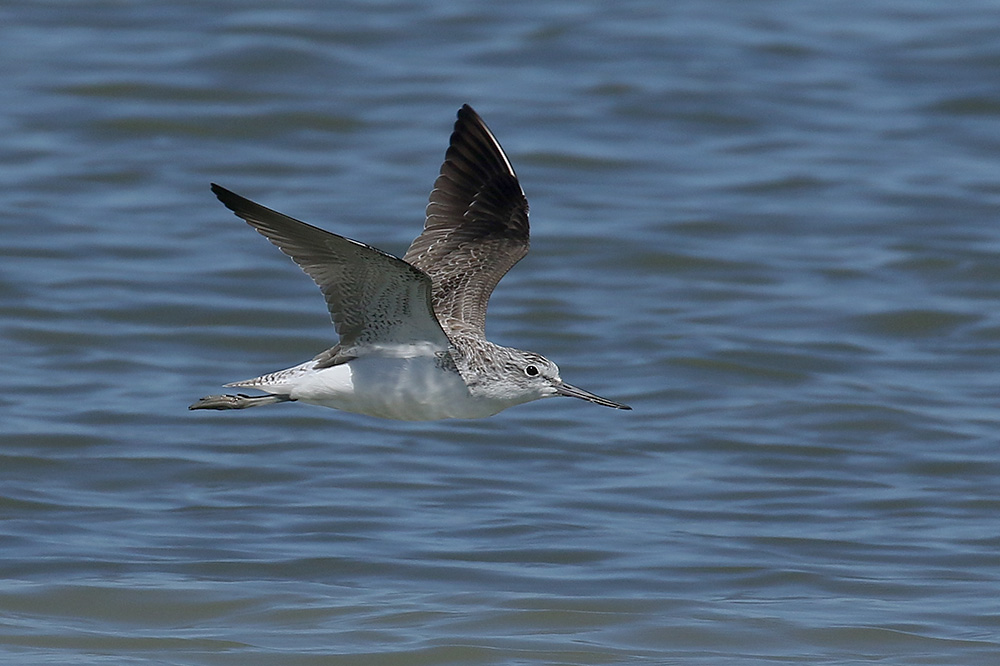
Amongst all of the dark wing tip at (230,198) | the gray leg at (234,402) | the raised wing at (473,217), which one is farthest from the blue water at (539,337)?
the dark wing tip at (230,198)

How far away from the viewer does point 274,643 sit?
8.95 m

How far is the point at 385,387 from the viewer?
27.5 feet

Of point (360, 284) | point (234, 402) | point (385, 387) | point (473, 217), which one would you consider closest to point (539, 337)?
point (473, 217)

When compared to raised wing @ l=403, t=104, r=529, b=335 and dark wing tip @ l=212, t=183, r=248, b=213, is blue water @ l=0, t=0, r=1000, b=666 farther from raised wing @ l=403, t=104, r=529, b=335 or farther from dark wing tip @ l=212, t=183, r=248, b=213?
dark wing tip @ l=212, t=183, r=248, b=213

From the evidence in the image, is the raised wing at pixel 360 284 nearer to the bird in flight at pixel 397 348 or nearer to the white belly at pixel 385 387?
the bird in flight at pixel 397 348

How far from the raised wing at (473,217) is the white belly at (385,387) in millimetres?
1077

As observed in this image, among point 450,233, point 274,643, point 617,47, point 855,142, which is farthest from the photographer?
point 617,47

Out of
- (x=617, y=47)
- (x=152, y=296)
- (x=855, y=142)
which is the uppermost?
(x=617, y=47)

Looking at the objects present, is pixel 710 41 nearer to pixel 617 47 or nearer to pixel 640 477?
pixel 617 47

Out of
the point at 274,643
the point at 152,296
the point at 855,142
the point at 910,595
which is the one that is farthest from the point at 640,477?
the point at 855,142

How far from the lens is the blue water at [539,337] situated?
9.56m

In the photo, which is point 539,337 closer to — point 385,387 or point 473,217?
point 473,217

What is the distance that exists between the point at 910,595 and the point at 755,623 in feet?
3.65

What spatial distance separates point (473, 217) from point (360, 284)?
5.93 ft
